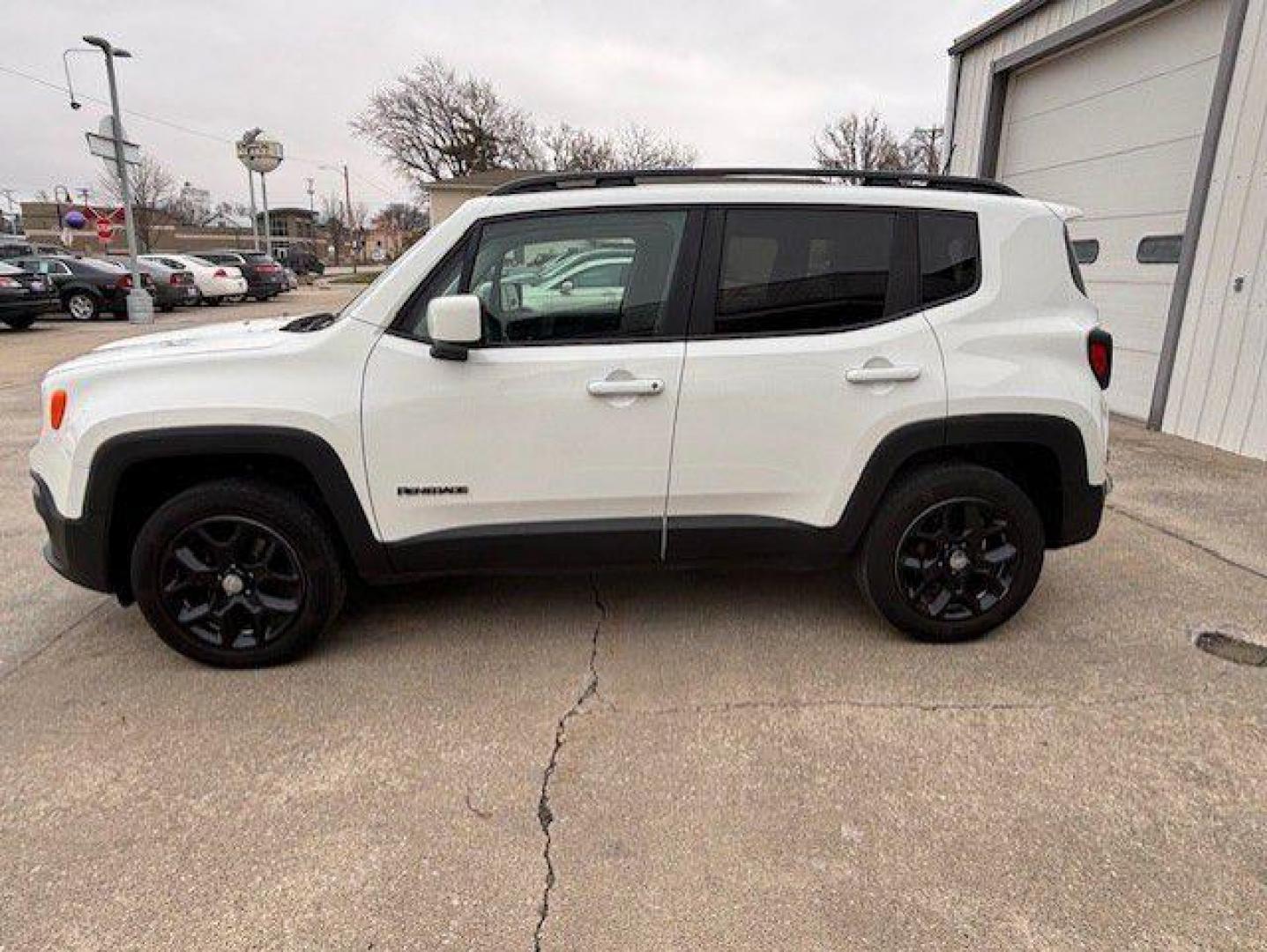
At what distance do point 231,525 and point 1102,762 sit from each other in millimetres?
3089

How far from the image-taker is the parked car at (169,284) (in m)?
20.0

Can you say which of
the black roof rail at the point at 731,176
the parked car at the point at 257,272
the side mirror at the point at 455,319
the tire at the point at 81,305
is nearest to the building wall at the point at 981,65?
the black roof rail at the point at 731,176

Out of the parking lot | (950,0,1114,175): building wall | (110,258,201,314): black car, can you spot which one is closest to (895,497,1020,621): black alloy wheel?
the parking lot

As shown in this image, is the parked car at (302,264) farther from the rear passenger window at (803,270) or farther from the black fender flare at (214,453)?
the rear passenger window at (803,270)

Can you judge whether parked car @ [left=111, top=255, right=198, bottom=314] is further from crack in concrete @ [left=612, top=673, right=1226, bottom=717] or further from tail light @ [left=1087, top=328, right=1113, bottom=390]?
tail light @ [left=1087, top=328, right=1113, bottom=390]

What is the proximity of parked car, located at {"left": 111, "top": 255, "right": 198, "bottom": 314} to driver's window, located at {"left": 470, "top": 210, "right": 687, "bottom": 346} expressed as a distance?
2045 centimetres

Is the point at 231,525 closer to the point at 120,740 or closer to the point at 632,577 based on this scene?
the point at 120,740

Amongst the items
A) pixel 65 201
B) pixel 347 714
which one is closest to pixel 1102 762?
pixel 347 714

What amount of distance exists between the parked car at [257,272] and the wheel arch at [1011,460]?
2472cm

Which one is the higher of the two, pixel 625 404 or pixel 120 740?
→ pixel 625 404

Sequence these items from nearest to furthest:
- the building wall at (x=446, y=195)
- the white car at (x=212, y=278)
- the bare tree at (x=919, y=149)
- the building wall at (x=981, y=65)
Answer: the building wall at (x=981, y=65) → the white car at (x=212, y=278) → the building wall at (x=446, y=195) → the bare tree at (x=919, y=149)

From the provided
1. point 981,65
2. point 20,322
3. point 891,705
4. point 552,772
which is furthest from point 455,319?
point 20,322

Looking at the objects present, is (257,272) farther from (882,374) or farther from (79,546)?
(882,374)

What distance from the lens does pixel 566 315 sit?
2941 mm
